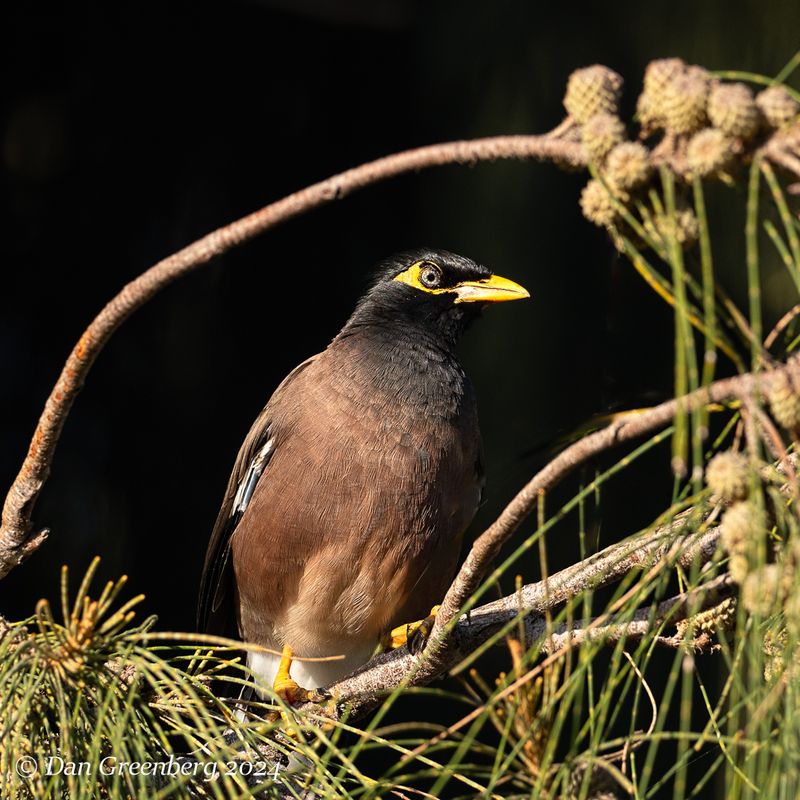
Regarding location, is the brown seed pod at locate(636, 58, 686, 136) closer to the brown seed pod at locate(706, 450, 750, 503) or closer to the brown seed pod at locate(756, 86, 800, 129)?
the brown seed pod at locate(756, 86, 800, 129)

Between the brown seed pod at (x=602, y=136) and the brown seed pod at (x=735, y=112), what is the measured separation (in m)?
0.08

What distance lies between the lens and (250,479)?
272cm

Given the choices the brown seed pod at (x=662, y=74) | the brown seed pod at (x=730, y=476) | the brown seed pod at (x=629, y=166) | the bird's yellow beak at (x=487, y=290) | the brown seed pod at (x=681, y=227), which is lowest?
the brown seed pod at (x=730, y=476)

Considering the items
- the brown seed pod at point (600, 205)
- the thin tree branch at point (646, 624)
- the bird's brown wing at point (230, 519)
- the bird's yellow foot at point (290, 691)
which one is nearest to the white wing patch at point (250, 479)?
the bird's brown wing at point (230, 519)

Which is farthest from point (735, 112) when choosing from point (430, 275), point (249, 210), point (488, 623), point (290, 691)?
point (249, 210)

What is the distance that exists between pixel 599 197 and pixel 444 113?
325cm

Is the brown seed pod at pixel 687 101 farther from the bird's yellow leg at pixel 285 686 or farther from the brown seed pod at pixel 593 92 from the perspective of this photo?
the bird's yellow leg at pixel 285 686

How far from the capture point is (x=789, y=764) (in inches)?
37.0

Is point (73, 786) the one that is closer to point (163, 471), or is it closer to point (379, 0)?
point (163, 471)

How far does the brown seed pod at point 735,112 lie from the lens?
930mm

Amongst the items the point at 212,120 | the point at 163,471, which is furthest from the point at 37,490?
the point at 212,120

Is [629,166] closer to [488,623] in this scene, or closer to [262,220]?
[262,220]

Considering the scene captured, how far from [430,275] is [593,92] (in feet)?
6.05

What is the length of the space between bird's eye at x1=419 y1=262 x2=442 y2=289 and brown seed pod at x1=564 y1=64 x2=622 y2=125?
182cm
